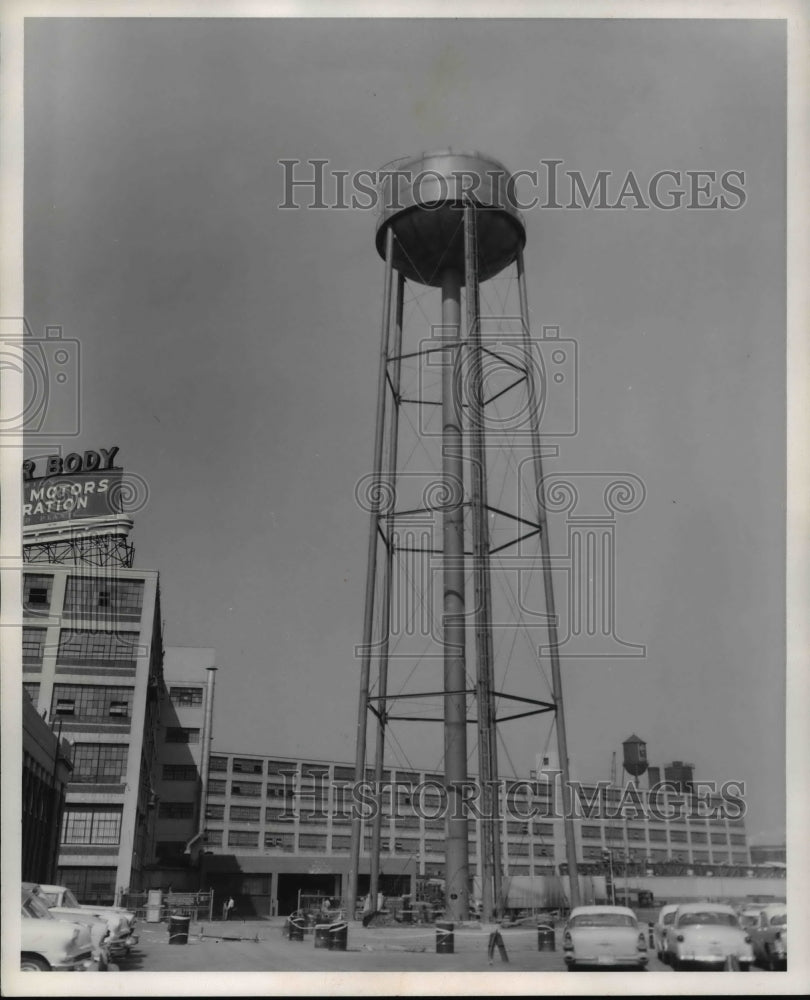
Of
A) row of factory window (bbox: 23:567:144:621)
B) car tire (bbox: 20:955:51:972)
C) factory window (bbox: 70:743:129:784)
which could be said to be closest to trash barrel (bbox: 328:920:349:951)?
car tire (bbox: 20:955:51:972)

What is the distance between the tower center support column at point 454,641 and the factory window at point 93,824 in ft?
86.9

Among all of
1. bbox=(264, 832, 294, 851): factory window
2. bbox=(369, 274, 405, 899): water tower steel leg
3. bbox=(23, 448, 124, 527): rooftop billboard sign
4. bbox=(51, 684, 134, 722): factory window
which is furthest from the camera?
bbox=(264, 832, 294, 851): factory window

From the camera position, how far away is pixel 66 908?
19.7m

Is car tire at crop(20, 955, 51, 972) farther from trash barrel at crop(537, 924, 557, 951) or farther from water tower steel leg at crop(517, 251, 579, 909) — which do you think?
water tower steel leg at crop(517, 251, 579, 909)

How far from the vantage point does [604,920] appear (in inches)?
659

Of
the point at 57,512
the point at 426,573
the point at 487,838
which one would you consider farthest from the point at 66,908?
the point at 57,512

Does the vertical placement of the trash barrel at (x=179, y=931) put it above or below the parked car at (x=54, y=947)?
below

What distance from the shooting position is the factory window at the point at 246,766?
62.8m

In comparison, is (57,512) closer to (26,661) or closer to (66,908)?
(26,661)

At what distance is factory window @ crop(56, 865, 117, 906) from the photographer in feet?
152

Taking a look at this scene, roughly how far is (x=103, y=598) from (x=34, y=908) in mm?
33611

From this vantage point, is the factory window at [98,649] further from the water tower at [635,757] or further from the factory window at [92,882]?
the water tower at [635,757]

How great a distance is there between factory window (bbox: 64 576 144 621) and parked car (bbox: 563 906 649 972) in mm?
35928

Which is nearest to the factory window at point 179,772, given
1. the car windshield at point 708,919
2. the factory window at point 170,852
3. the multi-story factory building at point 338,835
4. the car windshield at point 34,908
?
the multi-story factory building at point 338,835
